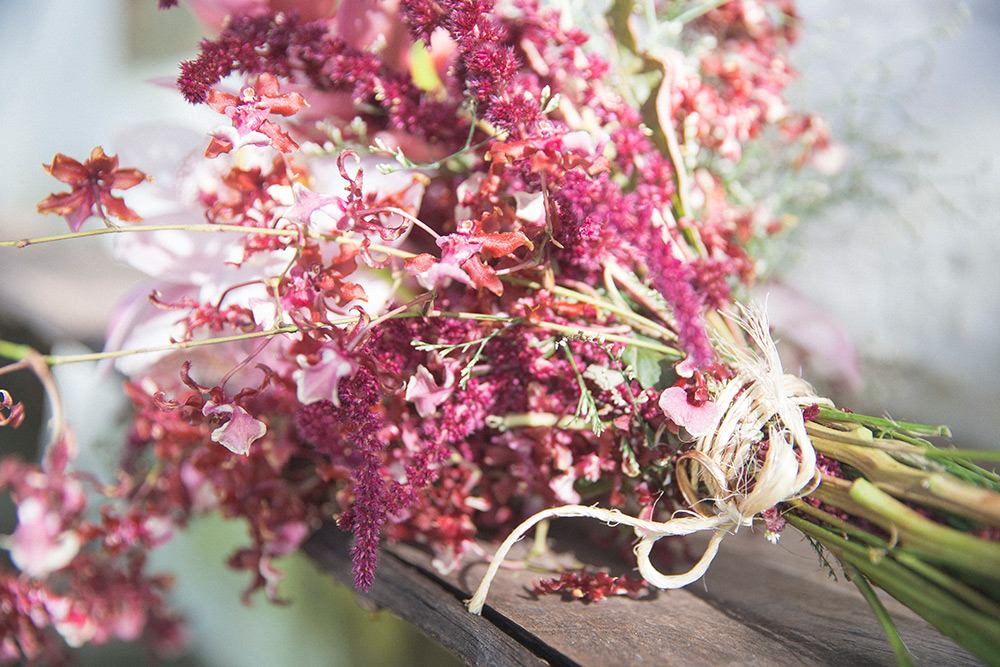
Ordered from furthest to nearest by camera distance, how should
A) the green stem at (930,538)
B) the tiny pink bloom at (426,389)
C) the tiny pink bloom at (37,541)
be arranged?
the tiny pink bloom at (37,541)
the tiny pink bloom at (426,389)
the green stem at (930,538)

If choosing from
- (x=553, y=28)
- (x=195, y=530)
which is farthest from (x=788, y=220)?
(x=195, y=530)

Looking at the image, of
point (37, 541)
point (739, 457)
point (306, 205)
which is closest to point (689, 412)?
point (739, 457)

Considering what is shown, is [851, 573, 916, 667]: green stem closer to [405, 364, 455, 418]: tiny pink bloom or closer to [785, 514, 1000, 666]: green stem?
[785, 514, 1000, 666]: green stem

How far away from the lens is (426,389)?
15.8 inches

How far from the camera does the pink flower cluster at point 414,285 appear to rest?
383 millimetres

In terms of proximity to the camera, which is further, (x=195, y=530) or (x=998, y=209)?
(x=195, y=530)

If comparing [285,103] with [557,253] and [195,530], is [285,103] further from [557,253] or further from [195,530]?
[195,530]

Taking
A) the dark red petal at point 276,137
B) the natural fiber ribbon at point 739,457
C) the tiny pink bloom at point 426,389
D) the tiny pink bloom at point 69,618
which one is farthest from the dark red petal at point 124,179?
the tiny pink bloom at point 69,618

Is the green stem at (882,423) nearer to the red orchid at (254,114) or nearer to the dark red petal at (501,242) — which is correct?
the dark red petal at (501,242)

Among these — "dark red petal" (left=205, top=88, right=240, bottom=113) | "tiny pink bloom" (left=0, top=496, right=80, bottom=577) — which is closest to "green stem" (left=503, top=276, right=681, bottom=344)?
"dark red petal" (left=205, top=88, right=240, bottom=113)

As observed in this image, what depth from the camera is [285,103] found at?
1.22 ft

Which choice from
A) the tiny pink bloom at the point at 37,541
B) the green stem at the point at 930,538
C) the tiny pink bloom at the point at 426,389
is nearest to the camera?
the green stem at the point at 930,538

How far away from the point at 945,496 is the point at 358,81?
0.47 meters

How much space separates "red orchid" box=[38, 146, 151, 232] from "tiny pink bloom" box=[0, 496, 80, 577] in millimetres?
298
